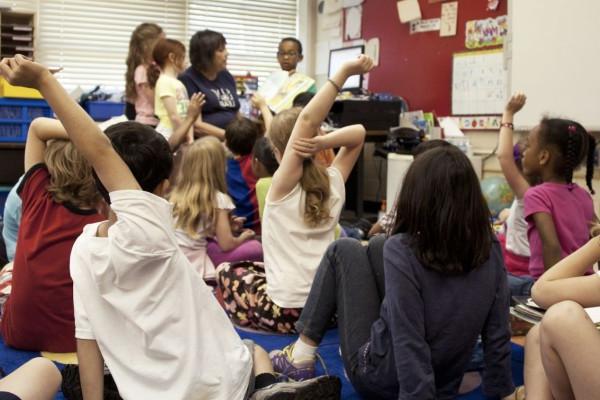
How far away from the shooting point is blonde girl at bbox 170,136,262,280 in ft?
8.73

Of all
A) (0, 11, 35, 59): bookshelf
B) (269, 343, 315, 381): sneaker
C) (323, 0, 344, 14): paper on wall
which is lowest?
(269, 343, 315, 381): sneaker

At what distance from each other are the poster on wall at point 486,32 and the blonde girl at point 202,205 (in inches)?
99.8

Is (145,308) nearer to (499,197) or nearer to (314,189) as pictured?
(314,189)

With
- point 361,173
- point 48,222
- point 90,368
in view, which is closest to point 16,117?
point 361,173

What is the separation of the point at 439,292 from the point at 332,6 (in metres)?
4.91

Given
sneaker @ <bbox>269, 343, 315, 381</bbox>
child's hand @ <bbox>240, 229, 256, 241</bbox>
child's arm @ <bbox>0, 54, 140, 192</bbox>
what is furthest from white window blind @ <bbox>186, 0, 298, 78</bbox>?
child's arm @ <bbox>0, 54, 140, 192</bbox>

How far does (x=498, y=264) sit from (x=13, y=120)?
3.62m

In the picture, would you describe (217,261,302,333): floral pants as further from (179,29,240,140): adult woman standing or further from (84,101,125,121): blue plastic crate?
(84,101,125,121): blue plastic crate

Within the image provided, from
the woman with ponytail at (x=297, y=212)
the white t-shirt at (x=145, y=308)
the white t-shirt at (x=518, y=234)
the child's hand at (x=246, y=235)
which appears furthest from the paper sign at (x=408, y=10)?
the white t-shirt at (x=145, y=308)

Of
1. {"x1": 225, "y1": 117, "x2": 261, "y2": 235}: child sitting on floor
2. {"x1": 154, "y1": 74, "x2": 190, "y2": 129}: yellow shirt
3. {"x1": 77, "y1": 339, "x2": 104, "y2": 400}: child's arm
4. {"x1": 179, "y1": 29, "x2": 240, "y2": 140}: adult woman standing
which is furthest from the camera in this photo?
{"x1": 179, "y1": 29, "x2": 240, "y2": 140}: adult woman standing

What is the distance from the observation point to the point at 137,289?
1217mm

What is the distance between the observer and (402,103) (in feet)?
16.8

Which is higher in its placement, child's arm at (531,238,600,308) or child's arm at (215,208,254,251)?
child's arm at (531,238,600,308)

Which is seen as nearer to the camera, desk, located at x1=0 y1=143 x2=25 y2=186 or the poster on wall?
desk, located at x1=0 y1=143 x2=25 y2=186
